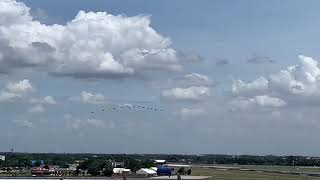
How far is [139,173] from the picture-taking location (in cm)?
13462

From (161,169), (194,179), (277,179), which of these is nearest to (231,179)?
(194,179)

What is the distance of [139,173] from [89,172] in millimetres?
11419

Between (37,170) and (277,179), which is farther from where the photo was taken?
(37,170)

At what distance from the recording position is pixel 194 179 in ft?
333

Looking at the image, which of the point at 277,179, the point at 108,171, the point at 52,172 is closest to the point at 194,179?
the point at 277,179

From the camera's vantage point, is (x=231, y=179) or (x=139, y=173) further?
(x=139, y=173)

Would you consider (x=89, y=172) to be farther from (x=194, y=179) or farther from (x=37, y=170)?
(x=194, y=179)

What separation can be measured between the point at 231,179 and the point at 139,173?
37.6 meters

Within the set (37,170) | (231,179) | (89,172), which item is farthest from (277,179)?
(37,170)

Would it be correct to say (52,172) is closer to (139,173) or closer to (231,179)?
(139,173)

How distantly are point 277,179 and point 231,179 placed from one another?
580 inches

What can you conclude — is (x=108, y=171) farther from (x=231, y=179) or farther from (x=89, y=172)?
(x=231, y=179)

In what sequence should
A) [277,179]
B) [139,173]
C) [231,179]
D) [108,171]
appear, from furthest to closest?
[139,173], [108,171], [277,179], [231,179]

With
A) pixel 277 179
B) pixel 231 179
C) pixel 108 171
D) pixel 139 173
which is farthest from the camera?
pixel 139 173
